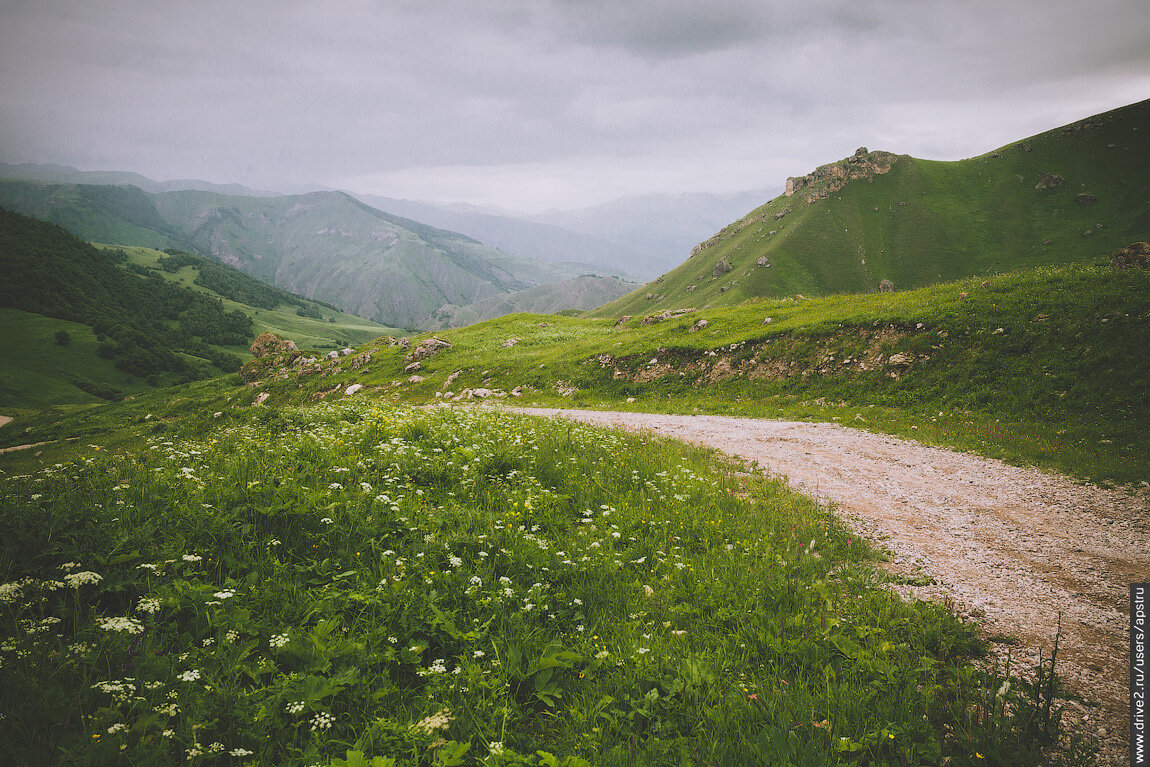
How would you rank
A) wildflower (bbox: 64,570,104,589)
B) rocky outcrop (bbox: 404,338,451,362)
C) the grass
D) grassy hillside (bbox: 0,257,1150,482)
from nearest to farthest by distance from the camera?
the grass, wildflower (bbox: 64,570,104,589), grassy hillside (bbox: 0,257,1150,482), rocky outcrop (bbox: 404,338,451,362)

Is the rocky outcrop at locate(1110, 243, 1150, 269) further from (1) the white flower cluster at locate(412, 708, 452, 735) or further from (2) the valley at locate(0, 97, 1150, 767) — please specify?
(1) the white flower cluster at locate(412, 708, 452, 735)

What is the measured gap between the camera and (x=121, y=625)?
4410 mm

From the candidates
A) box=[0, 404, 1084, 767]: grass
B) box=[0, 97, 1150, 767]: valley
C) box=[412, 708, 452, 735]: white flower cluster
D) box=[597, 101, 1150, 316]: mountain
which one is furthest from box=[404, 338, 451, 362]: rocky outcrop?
box=[597, 101, 1150, 316]: mountain

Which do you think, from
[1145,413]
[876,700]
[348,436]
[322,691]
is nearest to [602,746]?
[322,691]

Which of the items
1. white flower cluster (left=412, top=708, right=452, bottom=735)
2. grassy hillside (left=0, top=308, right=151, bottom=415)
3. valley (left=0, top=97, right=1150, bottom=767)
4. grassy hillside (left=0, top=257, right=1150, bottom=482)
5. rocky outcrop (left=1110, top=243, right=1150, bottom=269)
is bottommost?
grassy hillside (left=0, top=308, right=151, bottom=415)

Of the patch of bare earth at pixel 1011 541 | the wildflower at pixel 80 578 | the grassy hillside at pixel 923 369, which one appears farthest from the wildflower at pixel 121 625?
the grassy hillside at pixel 923 369

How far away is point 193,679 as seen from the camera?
13.6 ft

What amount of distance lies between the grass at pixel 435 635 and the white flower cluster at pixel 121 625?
0.03 metres

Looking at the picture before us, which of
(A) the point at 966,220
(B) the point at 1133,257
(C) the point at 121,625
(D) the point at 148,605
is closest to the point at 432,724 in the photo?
(C) the point at 121,625

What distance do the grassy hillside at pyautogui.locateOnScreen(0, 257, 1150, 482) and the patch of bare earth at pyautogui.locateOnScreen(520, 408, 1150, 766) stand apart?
2.16 meters

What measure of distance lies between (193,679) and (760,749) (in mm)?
5227

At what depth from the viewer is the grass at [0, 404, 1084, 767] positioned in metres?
4.07

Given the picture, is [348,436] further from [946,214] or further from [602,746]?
[946,214]

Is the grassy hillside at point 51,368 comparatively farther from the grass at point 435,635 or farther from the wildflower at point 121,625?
the wildflower at point 121,625
